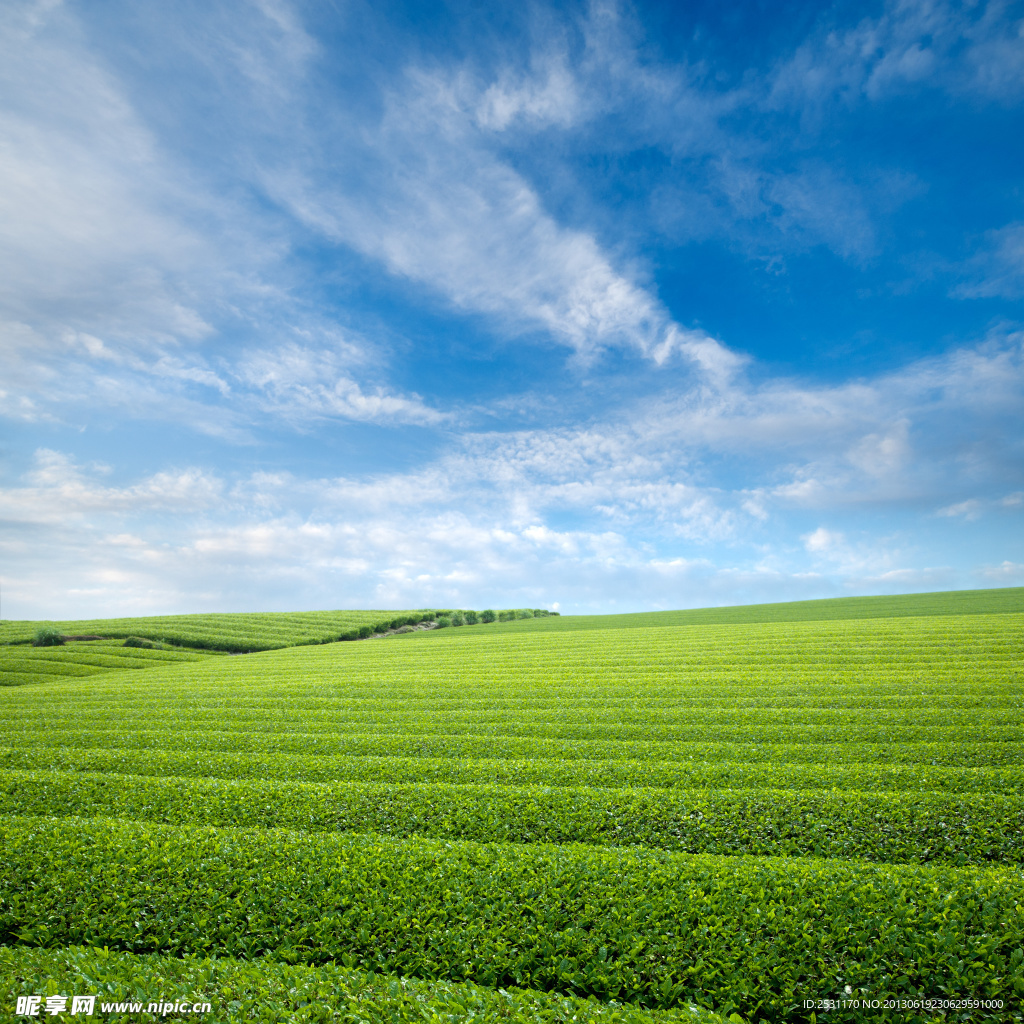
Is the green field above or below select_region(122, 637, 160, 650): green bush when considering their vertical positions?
below

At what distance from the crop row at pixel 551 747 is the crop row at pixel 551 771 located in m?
0.58

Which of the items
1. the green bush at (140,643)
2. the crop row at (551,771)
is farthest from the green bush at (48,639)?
the crop row at (551,771)

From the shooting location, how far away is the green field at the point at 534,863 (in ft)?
16.8

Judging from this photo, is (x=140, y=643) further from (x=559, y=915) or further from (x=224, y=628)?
(x=559, y=915)

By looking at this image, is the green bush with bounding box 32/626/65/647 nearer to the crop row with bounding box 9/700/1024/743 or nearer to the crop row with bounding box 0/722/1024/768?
the crop row with bounding box 9/700/1024/743

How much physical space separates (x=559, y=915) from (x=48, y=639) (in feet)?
153

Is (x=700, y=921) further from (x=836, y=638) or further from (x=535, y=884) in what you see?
(x=836, y=638)

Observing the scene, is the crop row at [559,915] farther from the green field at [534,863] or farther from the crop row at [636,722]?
the crop row at [636,722]

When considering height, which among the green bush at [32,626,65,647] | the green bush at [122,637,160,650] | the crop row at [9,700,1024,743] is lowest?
the crop row at [9,700,1024,743]

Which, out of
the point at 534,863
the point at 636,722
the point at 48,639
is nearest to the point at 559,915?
the point at 534,863

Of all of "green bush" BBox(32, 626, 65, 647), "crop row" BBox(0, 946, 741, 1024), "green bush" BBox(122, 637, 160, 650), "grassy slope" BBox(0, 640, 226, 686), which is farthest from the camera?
"green bush" BBox(122, 637, 160, 650)

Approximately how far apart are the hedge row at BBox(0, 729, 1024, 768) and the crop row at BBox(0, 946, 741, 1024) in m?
6.68

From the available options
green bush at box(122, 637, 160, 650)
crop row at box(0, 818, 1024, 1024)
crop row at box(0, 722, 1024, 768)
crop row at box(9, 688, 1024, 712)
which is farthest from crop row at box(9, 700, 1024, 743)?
green bush at box(122, 637, 160, 650)

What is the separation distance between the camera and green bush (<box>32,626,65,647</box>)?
128 feet
